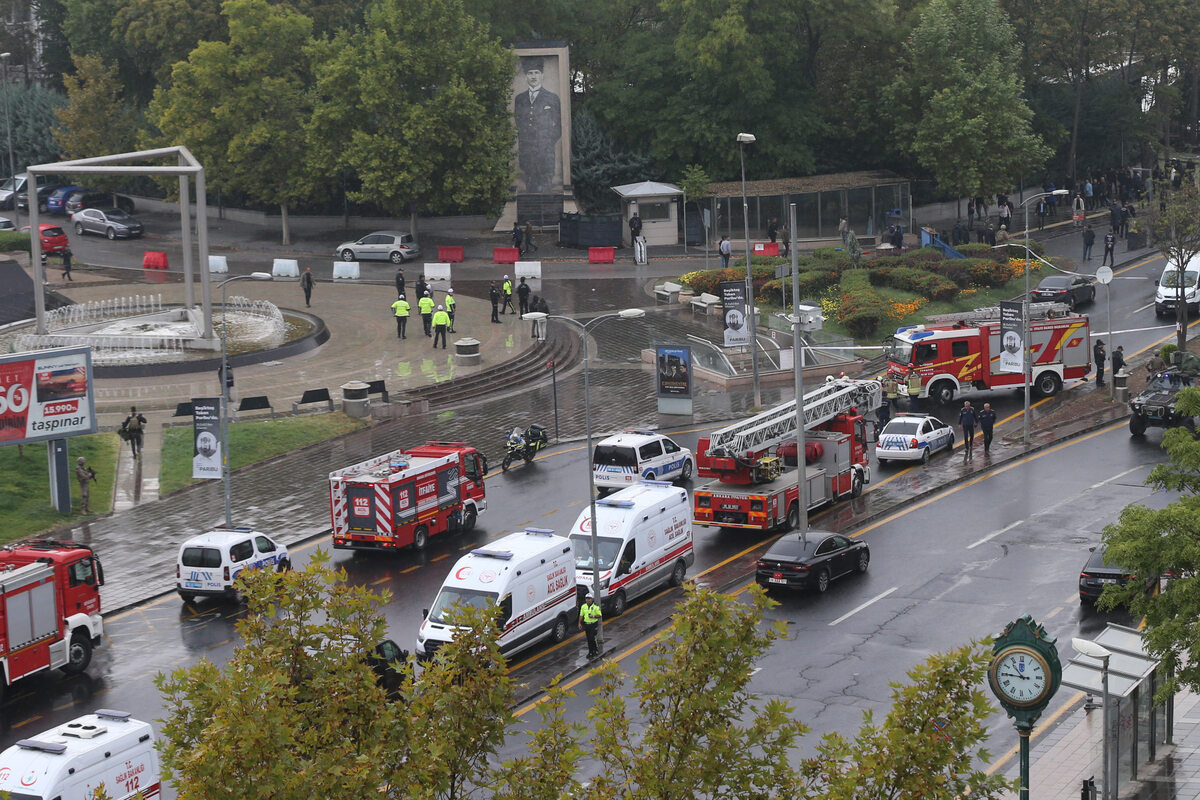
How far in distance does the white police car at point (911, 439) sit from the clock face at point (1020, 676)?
26.6 metres

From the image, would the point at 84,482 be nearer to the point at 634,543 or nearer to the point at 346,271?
the point at 634,543

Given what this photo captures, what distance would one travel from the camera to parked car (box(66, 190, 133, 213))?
87250mm

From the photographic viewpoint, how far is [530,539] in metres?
31.0

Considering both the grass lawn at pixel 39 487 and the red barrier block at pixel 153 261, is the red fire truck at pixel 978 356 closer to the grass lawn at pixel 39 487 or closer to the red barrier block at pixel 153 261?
the grass lawn at pixel 39 487

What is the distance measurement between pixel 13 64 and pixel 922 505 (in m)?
87.4

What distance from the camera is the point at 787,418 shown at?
38.4 m

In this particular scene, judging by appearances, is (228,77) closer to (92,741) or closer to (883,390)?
(883,390)

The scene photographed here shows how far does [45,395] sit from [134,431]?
5509 millimetres

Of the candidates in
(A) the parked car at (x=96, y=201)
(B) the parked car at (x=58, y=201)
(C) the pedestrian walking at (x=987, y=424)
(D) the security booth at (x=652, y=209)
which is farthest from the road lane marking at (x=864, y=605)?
(B) the parked car at (x=58, y=201)

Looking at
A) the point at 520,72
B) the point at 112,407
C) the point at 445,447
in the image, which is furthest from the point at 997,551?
the point at 520,72

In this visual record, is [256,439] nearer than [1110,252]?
Yes

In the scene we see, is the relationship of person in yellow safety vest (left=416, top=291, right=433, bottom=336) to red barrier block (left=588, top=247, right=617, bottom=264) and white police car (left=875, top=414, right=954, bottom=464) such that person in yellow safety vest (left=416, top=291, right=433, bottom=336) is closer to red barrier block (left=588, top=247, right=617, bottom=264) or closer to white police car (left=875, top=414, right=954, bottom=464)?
red barrier block (left=588, top=247, right=617, bottom=264)

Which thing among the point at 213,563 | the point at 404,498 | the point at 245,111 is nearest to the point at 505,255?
the point at 245,111

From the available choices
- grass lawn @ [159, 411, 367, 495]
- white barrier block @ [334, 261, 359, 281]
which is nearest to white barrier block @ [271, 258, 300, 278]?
white barrier block @ [334, 261, 359, 281]
